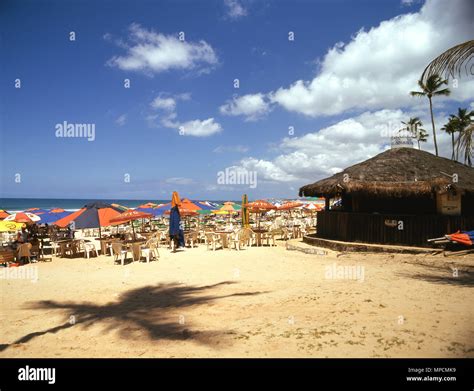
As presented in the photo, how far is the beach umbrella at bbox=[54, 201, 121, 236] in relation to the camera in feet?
42.4

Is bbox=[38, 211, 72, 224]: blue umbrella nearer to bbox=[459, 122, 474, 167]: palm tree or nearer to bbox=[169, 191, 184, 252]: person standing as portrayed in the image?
bbox=[169, 191, 184, 252]: person standing

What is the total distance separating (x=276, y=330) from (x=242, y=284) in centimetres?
312

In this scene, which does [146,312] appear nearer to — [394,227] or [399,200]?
[394,227]

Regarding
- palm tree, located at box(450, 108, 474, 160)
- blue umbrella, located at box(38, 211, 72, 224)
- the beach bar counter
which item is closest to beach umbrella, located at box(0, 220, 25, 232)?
blue umbrella, located at box(38, 211, 72, 224)

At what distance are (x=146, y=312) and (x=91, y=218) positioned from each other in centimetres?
876

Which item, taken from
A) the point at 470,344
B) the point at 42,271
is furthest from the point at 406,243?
the point at 42,271

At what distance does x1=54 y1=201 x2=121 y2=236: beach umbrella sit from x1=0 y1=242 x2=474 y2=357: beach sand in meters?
3.17

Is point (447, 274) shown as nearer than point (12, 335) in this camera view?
No

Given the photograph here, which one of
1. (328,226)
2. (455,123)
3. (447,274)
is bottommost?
(447,274)

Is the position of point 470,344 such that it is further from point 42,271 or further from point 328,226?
point 42,271
